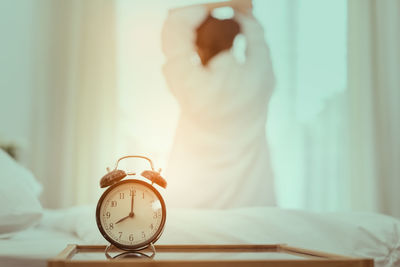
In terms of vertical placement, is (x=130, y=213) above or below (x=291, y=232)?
above

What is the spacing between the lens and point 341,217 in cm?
119

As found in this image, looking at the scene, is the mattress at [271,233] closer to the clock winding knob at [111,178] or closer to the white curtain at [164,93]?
the clock winding knob at [111,178]

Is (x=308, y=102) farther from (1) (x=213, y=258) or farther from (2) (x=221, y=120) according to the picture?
(1) (x=213, y=258)

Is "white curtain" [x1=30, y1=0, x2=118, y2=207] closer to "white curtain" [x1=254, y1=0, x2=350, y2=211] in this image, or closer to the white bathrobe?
the white bathrobe

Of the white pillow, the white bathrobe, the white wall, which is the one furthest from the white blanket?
the white wall

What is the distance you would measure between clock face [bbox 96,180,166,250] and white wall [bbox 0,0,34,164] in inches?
73.0

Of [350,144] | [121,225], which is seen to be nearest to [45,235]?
[121,225]

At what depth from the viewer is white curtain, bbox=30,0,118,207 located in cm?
252

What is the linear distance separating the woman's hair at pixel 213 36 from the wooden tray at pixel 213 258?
1428 mm

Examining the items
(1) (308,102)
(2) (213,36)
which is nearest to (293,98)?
(1) (308,102)

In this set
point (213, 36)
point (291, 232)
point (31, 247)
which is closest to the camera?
point (31, 247)

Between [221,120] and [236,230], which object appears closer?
[236,230]

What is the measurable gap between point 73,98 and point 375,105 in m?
1.72

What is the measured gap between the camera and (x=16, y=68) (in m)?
2.62
